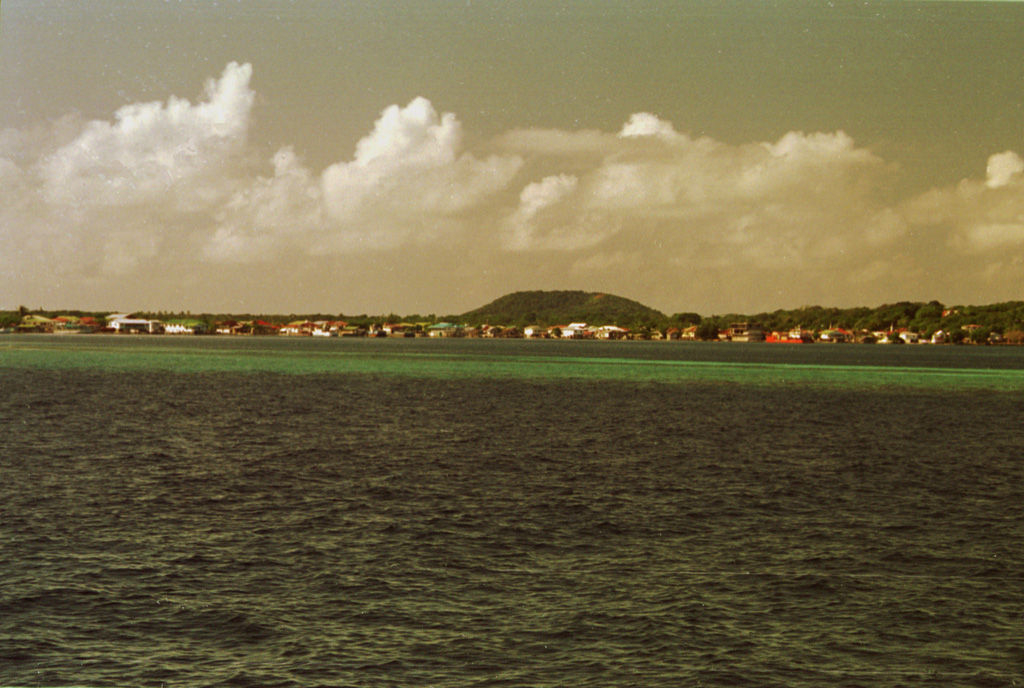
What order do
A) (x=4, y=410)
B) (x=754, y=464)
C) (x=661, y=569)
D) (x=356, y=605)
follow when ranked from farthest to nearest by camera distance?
(x=4, y=410) < (x=754, y=464) < (x=661, y=569) < (x=356, y=605)

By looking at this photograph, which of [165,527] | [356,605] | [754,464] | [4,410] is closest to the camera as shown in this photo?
[356,605]

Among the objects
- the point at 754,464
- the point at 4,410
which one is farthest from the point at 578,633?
the point at 4,410

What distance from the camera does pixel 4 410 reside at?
88500mm

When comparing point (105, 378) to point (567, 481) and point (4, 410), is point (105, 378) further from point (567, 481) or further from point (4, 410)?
point (567, 481)

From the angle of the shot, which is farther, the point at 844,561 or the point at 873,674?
the point at 844,561

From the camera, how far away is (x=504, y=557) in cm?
3200

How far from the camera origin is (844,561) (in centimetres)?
3231

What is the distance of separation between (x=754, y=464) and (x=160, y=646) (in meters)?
41.8

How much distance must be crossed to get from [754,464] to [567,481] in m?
14.7

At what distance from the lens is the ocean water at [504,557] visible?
22.9 metres

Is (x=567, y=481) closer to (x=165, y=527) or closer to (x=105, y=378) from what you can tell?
(x=165, y=527)

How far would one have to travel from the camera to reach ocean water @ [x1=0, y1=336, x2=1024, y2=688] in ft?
75.2

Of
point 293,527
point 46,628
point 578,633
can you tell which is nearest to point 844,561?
point 578,633

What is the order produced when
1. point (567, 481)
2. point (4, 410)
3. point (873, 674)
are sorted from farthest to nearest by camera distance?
1. point (4, 410)
2. point (567, 481)
3. point (873, 674)
